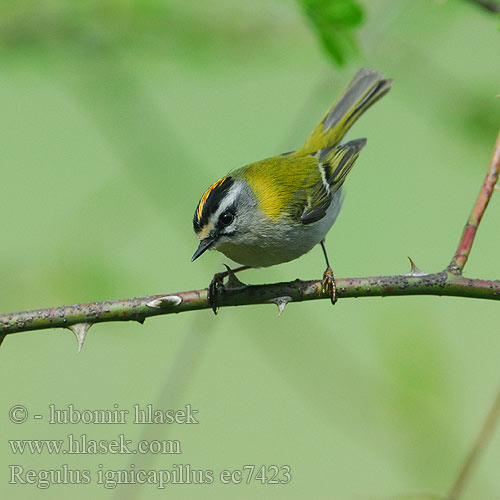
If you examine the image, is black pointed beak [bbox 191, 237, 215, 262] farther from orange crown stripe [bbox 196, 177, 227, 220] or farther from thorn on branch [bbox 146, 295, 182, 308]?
thorn on branch [bbox 146, 295, 182, 308]

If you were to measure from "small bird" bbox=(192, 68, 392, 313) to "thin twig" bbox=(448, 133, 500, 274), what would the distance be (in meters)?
0.62

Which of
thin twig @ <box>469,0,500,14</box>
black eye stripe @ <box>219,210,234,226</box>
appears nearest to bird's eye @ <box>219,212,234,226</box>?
black eye stripe @ <box>219,210,234,226</box>

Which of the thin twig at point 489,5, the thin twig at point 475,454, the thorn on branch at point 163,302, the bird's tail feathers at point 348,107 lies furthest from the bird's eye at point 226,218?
the thin twig at point 475,454

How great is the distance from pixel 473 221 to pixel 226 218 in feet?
5.09

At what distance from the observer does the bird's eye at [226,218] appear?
385 cm

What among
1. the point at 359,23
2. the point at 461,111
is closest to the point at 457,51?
the point at 461,111

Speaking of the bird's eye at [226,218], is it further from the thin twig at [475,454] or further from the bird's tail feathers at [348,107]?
the thin twig at [475,454]

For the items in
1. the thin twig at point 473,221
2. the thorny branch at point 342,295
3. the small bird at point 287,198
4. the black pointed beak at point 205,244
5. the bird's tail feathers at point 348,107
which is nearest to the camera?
the thorny branch at point 342,295

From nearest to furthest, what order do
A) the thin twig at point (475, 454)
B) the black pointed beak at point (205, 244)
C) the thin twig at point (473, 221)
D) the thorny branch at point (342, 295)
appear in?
the thin twig at point (475, 454) < the thorny branch at point (342, 295) < the thin twig at point (473, 221) < the black pointed beak at point (205, 244)

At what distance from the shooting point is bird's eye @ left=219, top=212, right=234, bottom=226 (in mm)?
3852

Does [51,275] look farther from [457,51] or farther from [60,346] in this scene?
[457,51]

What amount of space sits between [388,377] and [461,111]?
65.1 inches

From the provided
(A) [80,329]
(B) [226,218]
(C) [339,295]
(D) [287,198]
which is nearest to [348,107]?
(D) [287,198]

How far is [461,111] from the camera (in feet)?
14.3
